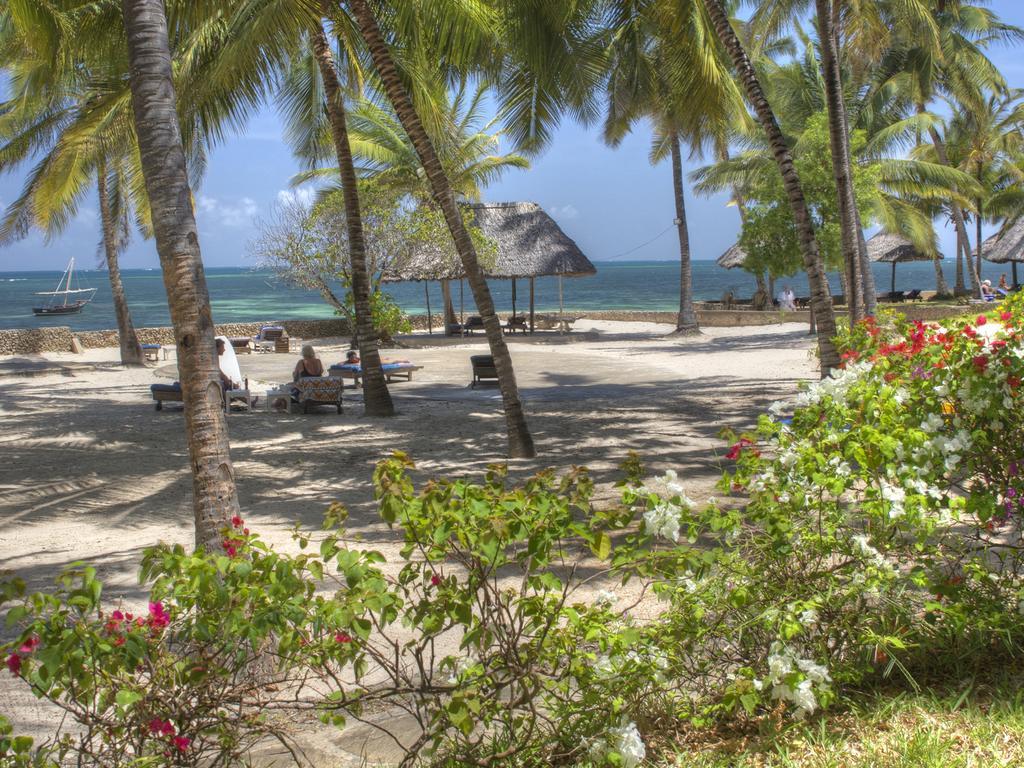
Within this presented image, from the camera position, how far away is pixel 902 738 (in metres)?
2.83

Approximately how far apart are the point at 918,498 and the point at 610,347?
72.9ft

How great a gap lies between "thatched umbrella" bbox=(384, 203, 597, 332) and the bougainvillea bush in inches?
1014

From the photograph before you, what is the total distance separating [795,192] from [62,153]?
11038 mm

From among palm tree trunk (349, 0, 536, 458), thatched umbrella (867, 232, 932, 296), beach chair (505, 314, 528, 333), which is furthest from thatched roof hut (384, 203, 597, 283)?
palm tree trunk (349, 0, 536, 458)

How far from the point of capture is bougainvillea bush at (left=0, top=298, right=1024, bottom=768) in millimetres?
2604

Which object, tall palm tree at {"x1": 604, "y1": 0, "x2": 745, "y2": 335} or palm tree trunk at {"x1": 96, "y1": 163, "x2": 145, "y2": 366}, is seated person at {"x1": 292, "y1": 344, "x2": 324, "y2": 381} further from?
palm tree trunk at {"x1": 96, "y1": 163, "x2": 145, "y2": 366}

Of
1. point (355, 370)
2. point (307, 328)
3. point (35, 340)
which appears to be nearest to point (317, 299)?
point (307, 328)

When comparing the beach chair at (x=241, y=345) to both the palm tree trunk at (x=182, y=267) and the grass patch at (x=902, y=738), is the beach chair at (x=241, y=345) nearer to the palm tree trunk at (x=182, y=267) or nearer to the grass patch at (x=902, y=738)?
the palm tree trunk at (x=182, y=267)

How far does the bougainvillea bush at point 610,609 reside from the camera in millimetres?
2604

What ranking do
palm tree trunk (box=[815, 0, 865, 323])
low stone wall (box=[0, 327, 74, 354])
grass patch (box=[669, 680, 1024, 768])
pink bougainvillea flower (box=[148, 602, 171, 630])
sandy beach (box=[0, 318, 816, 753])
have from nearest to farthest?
grass patch (box=[669, 680, 1024, 768]) < pink bougainvillea flower (box=[148, 602, 171, 630]) < sandy beach (box=[0, 318, 816, 753]) < palm tree trunk (box=[815, 0, 865, 323]) < low stone wall (box=[0, 327, 74, 354])

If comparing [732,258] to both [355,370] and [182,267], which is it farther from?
[182,267]

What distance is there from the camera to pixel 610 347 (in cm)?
2525

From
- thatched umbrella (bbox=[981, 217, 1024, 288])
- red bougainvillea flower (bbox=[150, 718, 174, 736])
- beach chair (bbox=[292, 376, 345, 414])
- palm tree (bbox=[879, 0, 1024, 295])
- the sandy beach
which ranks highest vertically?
palm tree (bbox=[879, 0, 1024, 295])

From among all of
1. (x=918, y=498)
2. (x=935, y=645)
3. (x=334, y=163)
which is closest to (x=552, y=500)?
(x=918, y=498)
